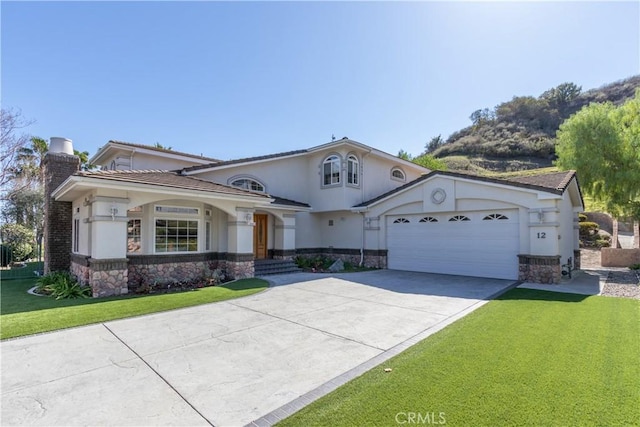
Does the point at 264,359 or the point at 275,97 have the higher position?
the point at 275,97

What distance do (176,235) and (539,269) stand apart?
43.9 ft

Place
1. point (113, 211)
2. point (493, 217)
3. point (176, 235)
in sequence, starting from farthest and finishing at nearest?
point (493, 217) → point (176, 235) → point (113, 211)

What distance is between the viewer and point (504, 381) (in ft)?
12.8

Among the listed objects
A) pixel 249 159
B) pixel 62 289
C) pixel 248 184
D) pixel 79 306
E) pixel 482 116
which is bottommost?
pixel 79 306

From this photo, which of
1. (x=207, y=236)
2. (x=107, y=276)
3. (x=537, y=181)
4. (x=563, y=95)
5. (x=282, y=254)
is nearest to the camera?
(x=107, y=276)

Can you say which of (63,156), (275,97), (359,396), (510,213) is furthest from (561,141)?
(63,156)

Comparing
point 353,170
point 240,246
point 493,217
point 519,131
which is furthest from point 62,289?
point 519,131

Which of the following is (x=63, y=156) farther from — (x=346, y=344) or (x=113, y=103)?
(x=346, y=344)

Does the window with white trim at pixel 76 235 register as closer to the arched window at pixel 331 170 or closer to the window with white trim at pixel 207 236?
the window with white trim at pixel 207 236

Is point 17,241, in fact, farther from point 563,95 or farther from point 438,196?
point 563,95

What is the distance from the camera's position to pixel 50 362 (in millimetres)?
4637

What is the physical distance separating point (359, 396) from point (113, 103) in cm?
1940

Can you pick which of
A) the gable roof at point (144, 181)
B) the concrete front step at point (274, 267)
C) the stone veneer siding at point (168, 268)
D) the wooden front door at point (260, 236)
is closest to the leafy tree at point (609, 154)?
the concrete front step at point (274, 267)

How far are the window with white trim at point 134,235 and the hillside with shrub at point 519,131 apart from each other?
167 feet
